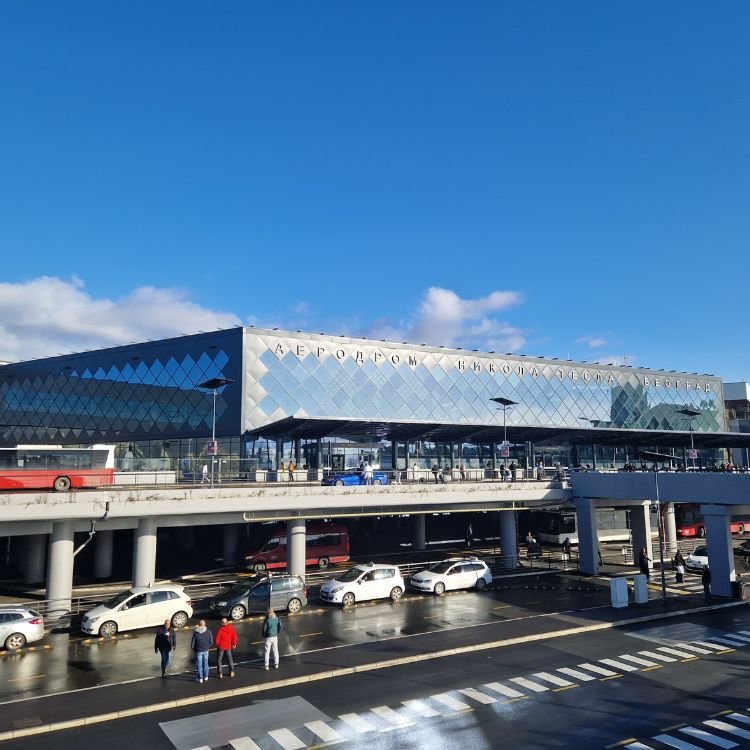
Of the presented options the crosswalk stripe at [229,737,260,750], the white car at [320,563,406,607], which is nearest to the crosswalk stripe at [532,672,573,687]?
the crosswalk stripe at [229,737,260,750]

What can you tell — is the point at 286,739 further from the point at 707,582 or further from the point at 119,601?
the point at 707,582

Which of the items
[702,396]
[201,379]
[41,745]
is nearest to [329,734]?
[41,745]

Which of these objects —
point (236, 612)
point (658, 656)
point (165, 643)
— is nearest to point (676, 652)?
point (658, 656)

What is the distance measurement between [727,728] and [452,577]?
59.4 feet

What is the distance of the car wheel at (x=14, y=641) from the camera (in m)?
21.6

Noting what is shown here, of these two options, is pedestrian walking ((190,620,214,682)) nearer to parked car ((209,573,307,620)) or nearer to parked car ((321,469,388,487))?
parked car ((209,573,307,620))

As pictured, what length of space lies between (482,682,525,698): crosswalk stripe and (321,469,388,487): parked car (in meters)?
18.6

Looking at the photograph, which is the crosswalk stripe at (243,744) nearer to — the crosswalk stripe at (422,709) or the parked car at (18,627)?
the crosswalk stripe at (422,709)

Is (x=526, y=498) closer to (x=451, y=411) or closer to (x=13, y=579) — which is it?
(x=451, y=411)

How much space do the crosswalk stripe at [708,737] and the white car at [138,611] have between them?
700 inches

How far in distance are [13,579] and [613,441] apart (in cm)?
5954

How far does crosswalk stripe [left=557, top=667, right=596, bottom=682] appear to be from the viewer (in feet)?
59.1

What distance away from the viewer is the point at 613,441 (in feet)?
231

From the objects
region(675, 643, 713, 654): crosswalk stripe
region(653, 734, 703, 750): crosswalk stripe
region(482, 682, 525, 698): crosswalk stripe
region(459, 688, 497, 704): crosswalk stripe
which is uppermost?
region(482, 682, 525, 698): crosswalk stripe
